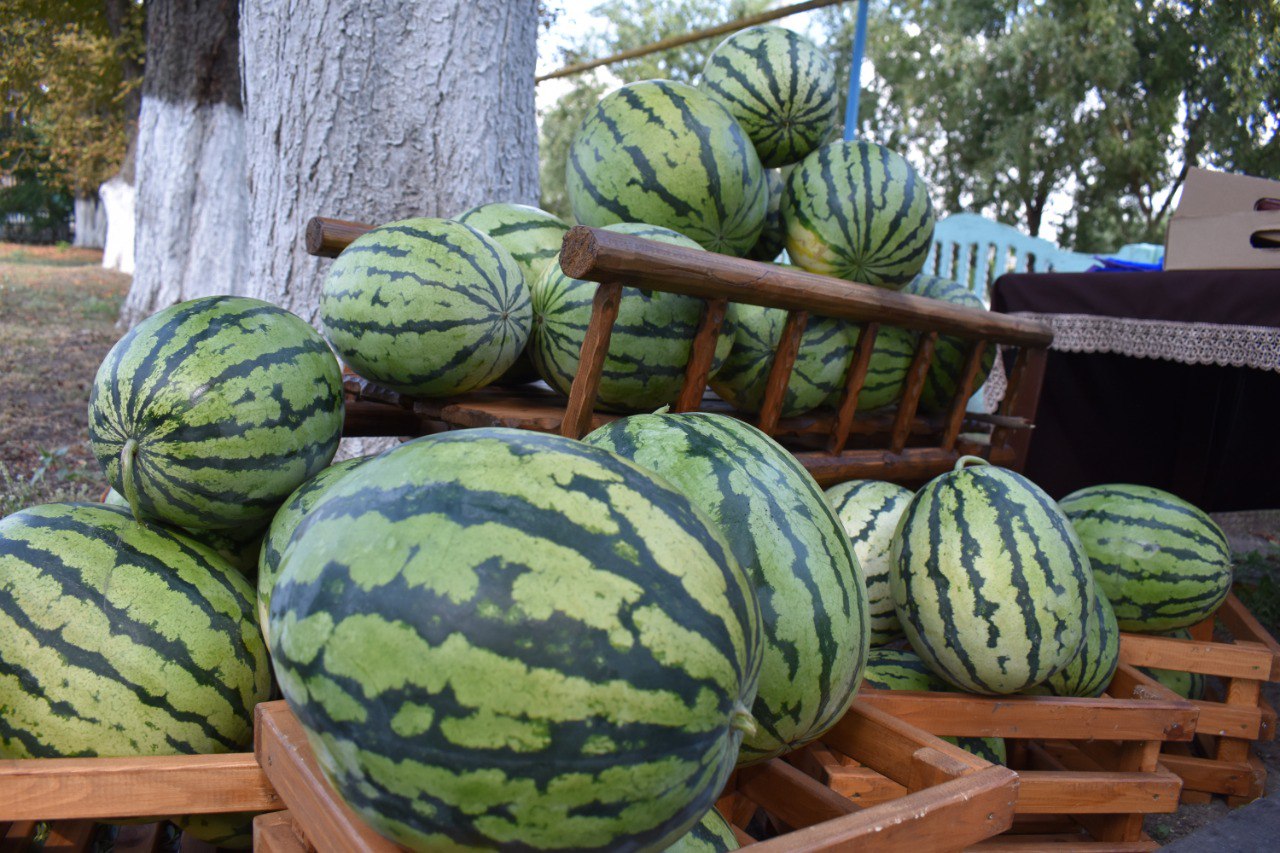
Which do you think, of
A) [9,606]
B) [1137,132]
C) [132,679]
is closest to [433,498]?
[132,679]

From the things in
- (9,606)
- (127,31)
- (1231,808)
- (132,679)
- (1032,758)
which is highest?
(127,31)

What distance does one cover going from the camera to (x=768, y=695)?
122cm

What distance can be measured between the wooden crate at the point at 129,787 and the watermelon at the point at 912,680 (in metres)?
1.25

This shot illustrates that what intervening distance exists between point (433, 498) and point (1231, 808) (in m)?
2.55

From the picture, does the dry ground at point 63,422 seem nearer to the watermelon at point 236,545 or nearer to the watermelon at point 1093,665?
the watermelon at point 1093,665

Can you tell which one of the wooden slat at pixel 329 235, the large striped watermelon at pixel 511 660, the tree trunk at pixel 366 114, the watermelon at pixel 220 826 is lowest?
the watermelon at pixel 220 826

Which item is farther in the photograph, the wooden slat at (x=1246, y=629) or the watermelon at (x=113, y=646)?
the wooden slat at (x=1246, y=629)

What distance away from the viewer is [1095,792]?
187 cm

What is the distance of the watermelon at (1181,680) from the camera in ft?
8.29

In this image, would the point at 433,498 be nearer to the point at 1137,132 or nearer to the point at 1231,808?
the point at 1231,808

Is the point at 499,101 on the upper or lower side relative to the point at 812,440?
upper

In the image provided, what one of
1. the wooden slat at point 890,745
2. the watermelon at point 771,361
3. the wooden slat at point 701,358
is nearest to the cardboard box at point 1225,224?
the watermelon at point 771,361

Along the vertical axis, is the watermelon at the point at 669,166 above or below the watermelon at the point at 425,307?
above

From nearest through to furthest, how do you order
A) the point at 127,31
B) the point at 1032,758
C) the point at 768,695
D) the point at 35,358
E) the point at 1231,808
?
1. the point at 768,695
2. the point at 1032,758
3. the point at 1231,808
4. the point at 35,358
5. the point at 127,31
